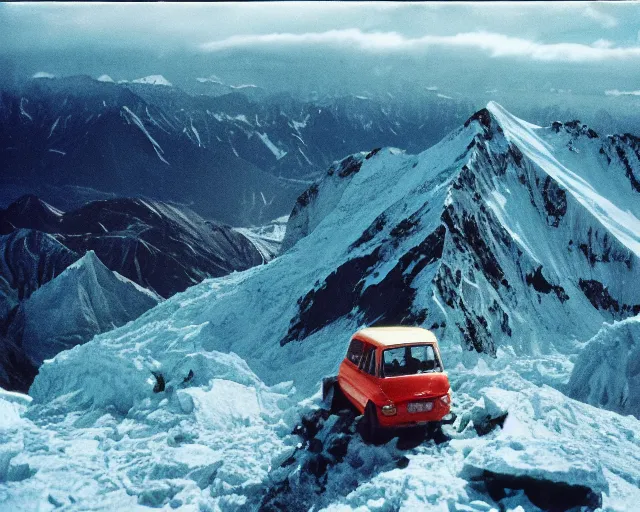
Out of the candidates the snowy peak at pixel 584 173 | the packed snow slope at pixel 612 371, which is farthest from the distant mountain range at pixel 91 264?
the snowy peak at pixel 584 173

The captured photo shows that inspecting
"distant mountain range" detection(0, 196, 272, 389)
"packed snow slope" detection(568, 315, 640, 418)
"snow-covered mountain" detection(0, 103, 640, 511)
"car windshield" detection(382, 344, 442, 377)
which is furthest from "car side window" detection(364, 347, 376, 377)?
"distant mountain range" detection(0, 196, 272, 389)

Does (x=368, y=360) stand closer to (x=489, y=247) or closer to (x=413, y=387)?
(x=413, y=387)

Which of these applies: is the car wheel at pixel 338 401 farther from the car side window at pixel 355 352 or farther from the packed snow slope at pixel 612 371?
the packed snow slope at pixel 612 371

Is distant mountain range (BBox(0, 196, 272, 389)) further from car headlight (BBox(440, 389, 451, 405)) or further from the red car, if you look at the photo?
car headlight (BBox(440, 389, 451, 405))

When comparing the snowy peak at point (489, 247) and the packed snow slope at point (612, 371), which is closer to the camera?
the packed snow slope at point (612, 371)

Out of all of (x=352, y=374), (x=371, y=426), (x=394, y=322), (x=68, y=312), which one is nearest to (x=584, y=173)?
(x=394, y=322)
